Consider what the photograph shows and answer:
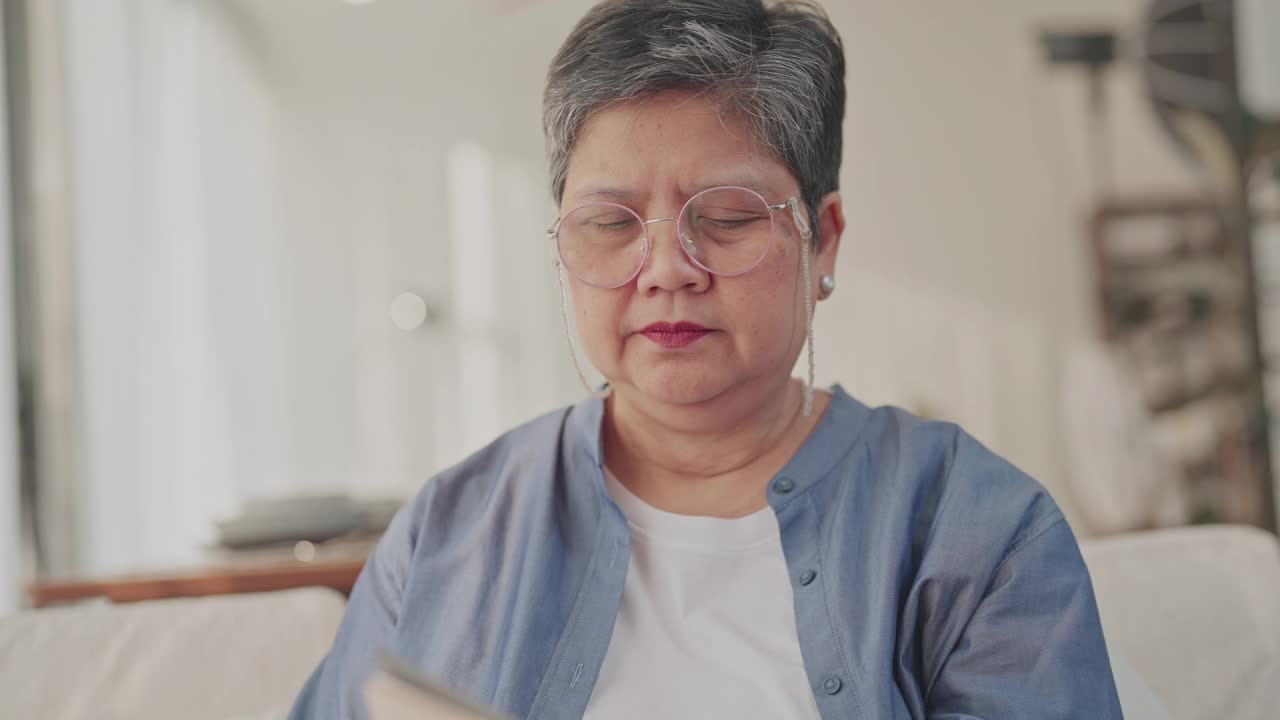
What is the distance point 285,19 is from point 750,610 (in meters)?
2.68

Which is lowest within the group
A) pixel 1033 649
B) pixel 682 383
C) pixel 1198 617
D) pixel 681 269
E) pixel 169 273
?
pixel 1198 617

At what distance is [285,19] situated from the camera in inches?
126

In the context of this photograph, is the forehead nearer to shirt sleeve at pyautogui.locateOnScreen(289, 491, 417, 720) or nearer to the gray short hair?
the gray short hair

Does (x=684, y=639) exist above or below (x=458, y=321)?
below

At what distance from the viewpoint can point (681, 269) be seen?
1.16m

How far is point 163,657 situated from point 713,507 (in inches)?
31.0

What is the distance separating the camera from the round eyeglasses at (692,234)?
3.87 ft

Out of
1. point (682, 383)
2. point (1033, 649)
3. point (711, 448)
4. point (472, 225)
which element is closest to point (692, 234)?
point (682, 383)

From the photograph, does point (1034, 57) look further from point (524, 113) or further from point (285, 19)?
point (285, 19)

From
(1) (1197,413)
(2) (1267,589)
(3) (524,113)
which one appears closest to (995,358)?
(1) (1197,413)

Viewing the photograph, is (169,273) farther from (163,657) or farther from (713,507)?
(713,507)

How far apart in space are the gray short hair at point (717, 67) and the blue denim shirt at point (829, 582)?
0.34 metres

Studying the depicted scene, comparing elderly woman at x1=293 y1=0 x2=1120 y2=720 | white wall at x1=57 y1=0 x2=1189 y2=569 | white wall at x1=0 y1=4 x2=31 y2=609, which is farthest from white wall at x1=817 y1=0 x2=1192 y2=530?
white wall at x1=0 y1=4 x2=31 y2=609

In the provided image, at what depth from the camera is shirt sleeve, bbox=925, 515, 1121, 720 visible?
1037mm
